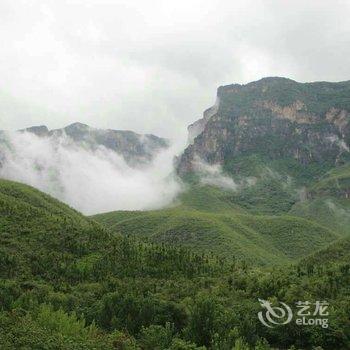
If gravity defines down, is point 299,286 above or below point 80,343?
above

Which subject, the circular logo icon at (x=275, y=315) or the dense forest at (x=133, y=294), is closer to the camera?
the dense forest at (x=133, y=294)

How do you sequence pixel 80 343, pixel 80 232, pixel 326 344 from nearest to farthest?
pixel 80 343 → pixel 326 344 → pixel 80 232

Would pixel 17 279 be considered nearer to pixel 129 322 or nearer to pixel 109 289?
pixel 109 289

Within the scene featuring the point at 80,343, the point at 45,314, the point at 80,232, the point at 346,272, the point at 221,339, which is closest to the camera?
the point at 80,343

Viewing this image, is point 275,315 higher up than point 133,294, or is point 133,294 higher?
Answer: point 133,294

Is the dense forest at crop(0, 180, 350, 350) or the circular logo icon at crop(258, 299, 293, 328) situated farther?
the circular logo icon at crop(258, 299, 293, 328)

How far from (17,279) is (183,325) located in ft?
121

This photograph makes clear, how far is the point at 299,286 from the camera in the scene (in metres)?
92.5

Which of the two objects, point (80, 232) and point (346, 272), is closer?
point (346, 272)

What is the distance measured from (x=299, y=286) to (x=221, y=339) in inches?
1284

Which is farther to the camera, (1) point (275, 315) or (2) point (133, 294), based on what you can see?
(2) point (133, 294)

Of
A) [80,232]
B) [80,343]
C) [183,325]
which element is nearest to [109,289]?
[183,325]

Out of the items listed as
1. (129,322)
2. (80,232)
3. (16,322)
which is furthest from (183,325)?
(80,232)

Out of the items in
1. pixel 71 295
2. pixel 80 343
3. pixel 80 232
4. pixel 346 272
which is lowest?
pixel 80 343
